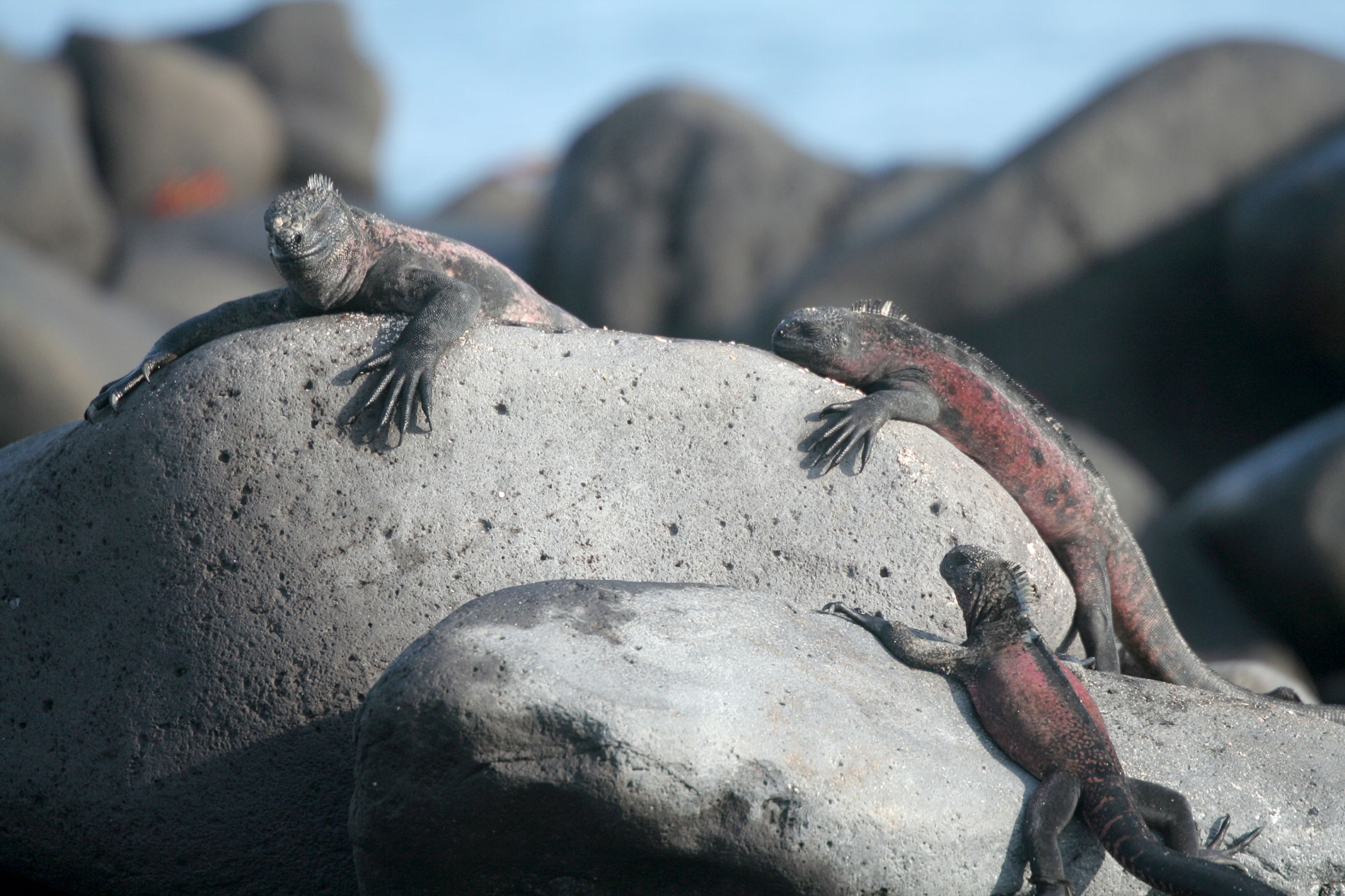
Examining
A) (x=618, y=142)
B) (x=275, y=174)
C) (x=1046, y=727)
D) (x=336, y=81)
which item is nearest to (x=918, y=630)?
(x=1046, y=727)

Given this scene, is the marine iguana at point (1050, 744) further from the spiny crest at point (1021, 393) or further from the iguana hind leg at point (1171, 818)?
the spiny crest at point (1021, 393)

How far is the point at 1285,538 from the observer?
8.89m

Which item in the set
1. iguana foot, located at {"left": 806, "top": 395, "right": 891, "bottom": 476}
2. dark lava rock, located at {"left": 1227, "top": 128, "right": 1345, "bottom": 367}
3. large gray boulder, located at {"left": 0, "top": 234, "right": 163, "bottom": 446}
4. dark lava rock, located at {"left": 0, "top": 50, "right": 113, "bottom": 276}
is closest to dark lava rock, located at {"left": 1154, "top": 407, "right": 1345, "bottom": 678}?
dark lava rock, located at {"left": 1227, "top": 128, "right": 1345, "bottom": 367}

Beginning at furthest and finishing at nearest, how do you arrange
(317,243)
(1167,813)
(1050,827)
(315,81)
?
(315,81) < (317,243) < (1167,813) < (1050,827)

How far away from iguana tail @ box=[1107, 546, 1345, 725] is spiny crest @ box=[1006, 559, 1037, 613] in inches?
51.3

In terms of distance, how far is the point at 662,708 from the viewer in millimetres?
3273

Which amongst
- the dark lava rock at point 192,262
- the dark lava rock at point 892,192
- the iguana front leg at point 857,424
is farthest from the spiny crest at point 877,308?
the dark lava rock at point 192,262

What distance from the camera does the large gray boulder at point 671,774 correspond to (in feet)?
10.5

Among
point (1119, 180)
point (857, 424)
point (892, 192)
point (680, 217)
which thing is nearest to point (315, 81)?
point (680, 217)

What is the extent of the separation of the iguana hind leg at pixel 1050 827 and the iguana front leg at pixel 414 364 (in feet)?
7.44

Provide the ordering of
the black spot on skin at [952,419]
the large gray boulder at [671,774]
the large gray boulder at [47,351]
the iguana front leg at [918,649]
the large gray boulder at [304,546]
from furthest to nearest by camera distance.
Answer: the large gray boulder at [47,351], the black spot on skin at [952,419], the large gray boulder at [304,546], the iguana front leg at [918,649], the large gray boulder at [671,774]

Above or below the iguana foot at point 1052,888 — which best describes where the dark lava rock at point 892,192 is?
above

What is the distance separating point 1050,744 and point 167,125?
708 inches

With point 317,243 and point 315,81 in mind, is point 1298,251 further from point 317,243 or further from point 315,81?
point 315,81
